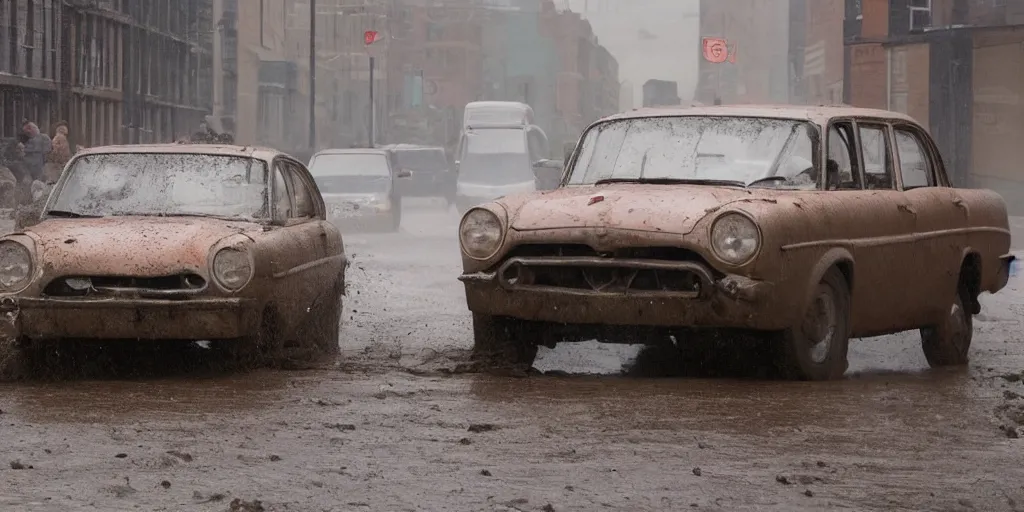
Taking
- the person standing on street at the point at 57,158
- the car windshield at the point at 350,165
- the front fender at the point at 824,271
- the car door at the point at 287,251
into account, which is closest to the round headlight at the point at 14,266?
the car door at the point at 287,251

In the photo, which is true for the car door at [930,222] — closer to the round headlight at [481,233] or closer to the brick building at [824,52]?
the round headlight at [481,233]

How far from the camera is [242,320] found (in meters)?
8.99

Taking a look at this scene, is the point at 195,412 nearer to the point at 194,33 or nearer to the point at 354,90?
the point at 194,33

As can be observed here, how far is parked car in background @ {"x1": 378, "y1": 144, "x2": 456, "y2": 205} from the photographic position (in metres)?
48.9

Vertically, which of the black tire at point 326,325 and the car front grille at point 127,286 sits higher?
the car front grille at point 127,286

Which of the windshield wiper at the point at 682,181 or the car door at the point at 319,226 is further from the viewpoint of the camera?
the car door at the point at 319,226

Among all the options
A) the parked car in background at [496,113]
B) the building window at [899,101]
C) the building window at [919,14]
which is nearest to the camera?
the building window at [919,14]

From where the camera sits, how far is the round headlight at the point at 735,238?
8.47 m

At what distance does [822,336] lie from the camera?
29.7 ft

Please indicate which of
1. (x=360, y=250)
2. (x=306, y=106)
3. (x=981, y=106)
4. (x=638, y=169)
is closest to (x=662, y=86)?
(x=306, y=106)

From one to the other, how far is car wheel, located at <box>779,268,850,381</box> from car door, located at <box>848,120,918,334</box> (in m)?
0.17

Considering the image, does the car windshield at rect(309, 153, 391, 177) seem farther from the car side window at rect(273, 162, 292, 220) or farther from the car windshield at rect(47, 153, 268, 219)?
the car windshield at rect(47, 153, 268, 219)

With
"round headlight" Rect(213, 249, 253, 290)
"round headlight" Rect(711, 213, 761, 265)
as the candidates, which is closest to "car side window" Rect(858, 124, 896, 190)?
"round headlight" Rect(711, 213, 761, 265)

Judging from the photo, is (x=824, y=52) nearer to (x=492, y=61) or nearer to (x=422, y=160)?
(x=422, y=160)
